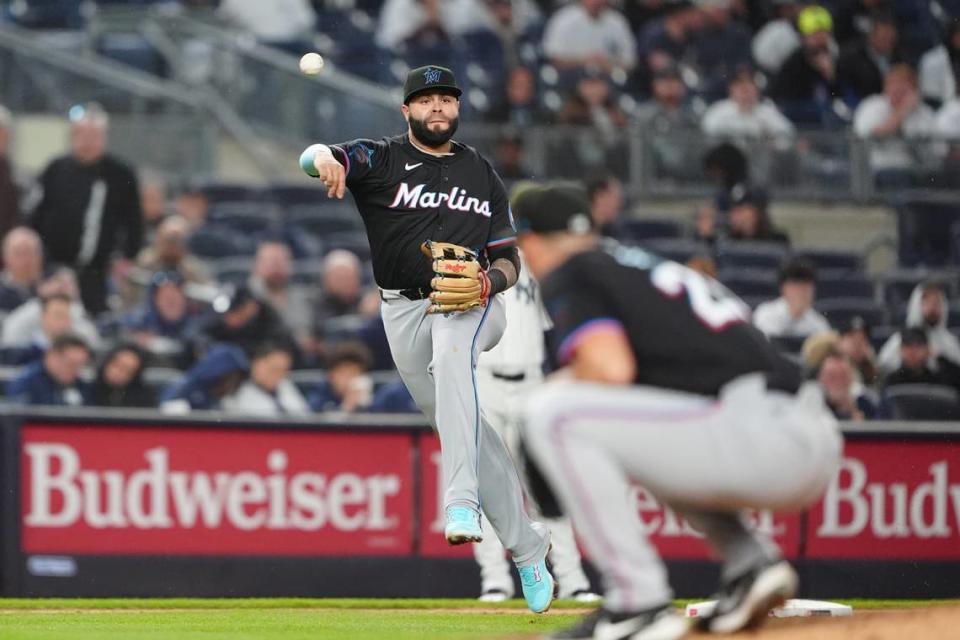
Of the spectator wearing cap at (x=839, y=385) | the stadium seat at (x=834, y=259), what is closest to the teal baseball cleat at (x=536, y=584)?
the spectator wearing cap at (x=839, y=385)

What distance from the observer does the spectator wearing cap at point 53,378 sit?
11.6 m

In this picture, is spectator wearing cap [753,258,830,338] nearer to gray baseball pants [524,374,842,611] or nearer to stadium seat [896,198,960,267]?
stadium seat [896,198,960,267]

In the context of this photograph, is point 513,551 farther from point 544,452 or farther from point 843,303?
point 843,303

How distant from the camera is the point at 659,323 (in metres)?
5.68

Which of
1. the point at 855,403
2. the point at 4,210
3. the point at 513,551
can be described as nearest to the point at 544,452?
the point at 513,551

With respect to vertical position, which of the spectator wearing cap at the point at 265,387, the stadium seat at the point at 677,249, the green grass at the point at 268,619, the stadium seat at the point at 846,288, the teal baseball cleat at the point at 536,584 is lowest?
the green grass at the point at 268,619

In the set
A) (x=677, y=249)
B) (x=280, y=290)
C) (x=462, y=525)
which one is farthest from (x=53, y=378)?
(x=677, y=249)

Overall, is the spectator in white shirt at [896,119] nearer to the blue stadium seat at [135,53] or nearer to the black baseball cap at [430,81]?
the blue stadium seat at [135,53]

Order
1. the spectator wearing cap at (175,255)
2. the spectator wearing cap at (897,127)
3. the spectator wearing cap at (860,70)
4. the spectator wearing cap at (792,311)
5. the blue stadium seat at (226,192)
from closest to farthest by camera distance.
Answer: the spectator wearing cap at (792,311) → the spectator wearing cap at (175,255) → the blue stadium seat at (226,192) → the spectator wearing cap at (897,127) → the spectator wearing cap at (860,70)

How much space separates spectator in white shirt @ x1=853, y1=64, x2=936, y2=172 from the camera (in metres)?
16.2

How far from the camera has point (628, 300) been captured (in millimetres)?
5660

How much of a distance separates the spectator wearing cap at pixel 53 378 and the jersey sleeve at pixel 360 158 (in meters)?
4.36

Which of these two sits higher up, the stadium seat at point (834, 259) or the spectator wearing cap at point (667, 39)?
the spectator wearing cap at point (667, 39)

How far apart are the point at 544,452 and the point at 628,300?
54cm
